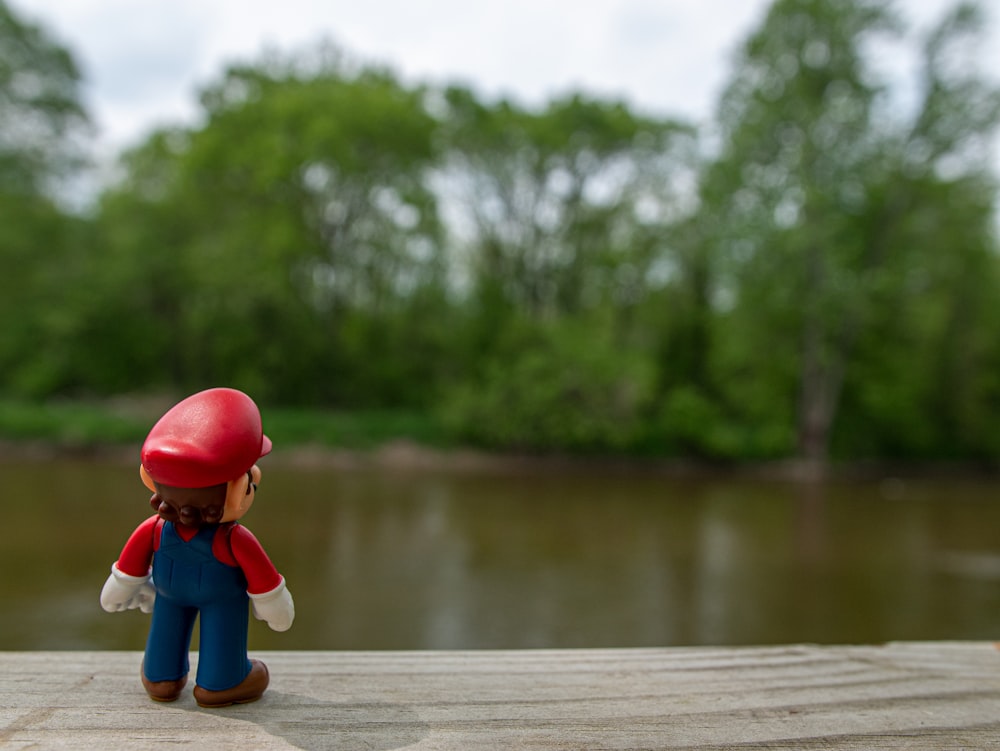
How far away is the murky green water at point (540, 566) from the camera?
15.9 ft

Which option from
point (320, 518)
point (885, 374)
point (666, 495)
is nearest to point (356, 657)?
point (320, 518)

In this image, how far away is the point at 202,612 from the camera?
216 cm

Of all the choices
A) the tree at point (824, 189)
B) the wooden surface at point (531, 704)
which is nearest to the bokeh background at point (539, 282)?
the tree at point (824, 189)

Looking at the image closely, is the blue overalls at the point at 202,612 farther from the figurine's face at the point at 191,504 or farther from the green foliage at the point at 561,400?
the green foliage at the point at 561,400

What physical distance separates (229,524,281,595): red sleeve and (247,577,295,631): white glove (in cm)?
2

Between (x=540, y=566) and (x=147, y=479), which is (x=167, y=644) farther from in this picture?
(x=540, y=566)

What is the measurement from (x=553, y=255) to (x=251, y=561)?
19973 millimetres

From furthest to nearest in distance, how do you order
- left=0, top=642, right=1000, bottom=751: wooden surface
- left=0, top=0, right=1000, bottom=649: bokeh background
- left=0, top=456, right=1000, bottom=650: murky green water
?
left=0, top=0, right=1000, bottom=649: bokeh background → left=0, top=456, right=1000, bottom=650: murky green water → left=0, top=642, right=1000, bottom=751: wooden surface

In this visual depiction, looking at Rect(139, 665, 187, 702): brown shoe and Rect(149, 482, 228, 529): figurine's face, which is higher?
Rect(149, 482, 228, 529): figurine's face

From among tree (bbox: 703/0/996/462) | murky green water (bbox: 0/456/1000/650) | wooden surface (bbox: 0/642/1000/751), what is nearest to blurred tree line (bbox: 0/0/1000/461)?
tree (bbox: 703/0/996/462)

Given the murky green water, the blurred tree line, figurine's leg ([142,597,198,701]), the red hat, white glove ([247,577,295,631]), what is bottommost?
the murky green water

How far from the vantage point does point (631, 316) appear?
22328 millimetres

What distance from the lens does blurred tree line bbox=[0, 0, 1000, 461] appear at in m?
17.2

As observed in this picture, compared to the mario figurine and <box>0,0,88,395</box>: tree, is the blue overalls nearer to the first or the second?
the mario figurine
